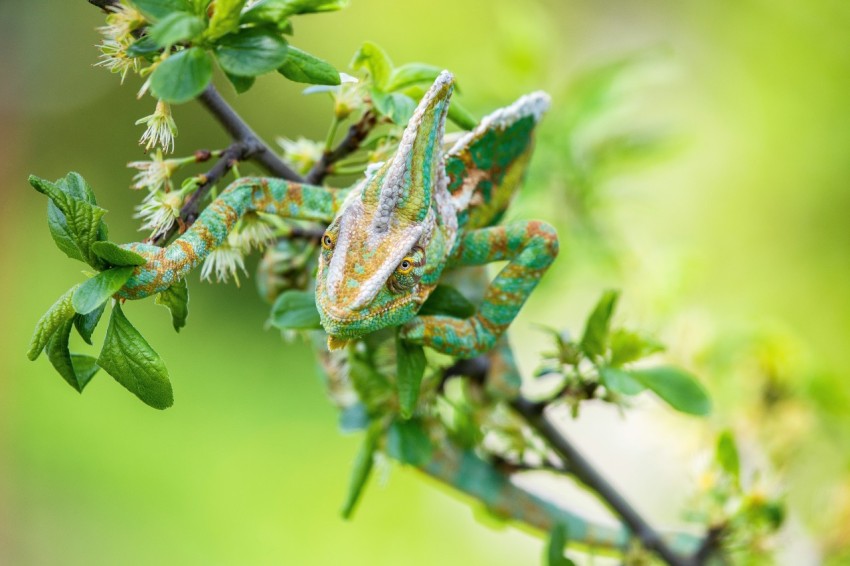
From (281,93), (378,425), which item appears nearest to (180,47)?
(378,425)

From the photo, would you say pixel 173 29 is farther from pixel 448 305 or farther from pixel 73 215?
pixel 448 305

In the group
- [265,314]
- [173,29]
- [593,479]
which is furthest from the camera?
[265,314]

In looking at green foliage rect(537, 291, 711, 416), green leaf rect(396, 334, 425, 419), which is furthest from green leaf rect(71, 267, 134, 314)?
green foliage rect(537, 291, 711, 416)

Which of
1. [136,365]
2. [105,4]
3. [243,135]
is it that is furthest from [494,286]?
[105,4]

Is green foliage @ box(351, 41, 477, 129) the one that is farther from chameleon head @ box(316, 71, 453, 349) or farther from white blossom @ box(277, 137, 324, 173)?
white blossom @ box(277, 137, 324, 173)

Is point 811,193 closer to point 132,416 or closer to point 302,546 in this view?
point 302,546

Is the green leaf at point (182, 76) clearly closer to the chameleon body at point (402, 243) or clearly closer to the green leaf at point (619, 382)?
the chameleon body at point (402, 243)
